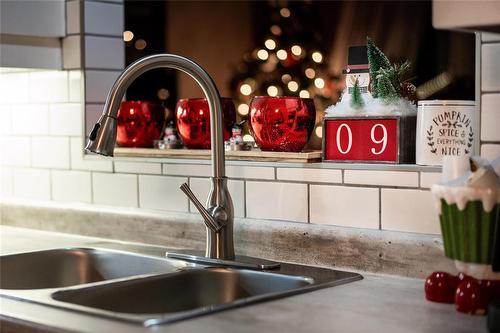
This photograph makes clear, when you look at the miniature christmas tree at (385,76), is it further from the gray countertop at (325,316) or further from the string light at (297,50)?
the string light at (297,50)

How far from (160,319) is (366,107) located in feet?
2.11

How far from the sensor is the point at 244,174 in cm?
179

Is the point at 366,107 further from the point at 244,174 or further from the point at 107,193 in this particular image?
the point at 107,193

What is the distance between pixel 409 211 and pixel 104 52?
1.04 meters

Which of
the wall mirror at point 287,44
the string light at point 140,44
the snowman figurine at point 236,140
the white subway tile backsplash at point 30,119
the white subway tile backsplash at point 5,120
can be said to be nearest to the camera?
the snowman figurine at point 236,140

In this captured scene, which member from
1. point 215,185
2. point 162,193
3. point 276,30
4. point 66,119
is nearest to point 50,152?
point 66,119

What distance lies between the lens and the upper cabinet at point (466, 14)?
96 centimetres

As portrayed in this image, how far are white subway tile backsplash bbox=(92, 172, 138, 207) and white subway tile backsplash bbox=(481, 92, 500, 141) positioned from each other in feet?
3.02

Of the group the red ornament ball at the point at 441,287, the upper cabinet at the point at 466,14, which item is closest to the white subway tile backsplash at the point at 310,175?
the red ornament ball at the point at 441,287

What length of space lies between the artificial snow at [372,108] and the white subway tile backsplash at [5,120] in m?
1.16

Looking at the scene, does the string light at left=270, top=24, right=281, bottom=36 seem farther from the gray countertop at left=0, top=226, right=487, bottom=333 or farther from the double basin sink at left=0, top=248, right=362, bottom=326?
the gray countertop at left=0, top=226, right=487, bottom=333

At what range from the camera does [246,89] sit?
3400mm

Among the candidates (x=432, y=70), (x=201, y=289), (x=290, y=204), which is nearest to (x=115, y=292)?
(x=201, y=289)

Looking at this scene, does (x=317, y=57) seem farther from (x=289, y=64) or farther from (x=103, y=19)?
(x=103, y=19)
